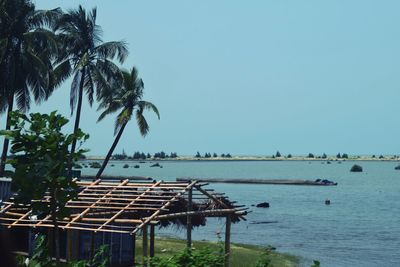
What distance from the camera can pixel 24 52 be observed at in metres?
27.9

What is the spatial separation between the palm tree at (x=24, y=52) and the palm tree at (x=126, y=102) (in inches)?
137

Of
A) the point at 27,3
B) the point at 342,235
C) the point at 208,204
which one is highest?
the point at 27,3

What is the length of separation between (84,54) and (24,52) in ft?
12.2

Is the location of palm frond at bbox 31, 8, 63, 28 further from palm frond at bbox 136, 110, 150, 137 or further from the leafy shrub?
the leafy shrub

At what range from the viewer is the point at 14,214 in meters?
14.9

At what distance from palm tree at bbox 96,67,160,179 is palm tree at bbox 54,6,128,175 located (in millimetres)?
909

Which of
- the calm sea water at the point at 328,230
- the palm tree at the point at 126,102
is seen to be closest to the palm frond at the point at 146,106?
the palm tree at the point at 126,102

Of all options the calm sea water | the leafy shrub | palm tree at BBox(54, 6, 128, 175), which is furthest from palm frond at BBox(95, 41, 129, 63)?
the leafy shrub

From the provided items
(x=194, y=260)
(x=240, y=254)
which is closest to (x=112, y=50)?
(x=240, y=254)

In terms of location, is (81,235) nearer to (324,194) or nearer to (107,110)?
(107,110)

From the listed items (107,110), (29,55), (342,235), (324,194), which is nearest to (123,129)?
(107,110)

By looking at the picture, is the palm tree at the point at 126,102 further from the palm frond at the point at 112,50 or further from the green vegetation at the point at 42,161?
the green vegetation at the point at 42,161

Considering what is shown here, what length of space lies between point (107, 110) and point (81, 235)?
55.1ft

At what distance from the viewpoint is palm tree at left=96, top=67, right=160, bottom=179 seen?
3212cm
